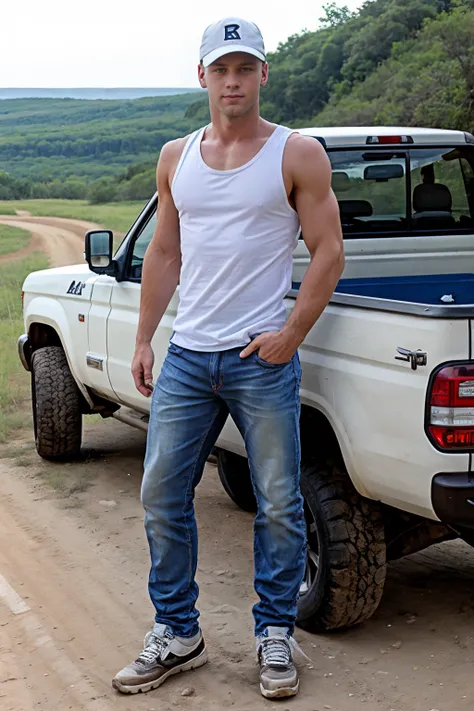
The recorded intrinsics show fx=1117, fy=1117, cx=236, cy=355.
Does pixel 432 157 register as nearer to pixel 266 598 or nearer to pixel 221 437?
pixel 221 437

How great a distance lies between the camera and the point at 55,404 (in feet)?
21.4

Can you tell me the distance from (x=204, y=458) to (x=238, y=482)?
6.59 ft

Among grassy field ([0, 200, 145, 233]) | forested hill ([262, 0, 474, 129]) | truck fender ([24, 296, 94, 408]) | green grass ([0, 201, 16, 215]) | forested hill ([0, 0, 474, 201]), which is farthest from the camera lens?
green grass ([0, 201, 16, 215])

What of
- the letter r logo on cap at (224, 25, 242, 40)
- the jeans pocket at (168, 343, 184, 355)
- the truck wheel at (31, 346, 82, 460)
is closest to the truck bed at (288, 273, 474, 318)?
the jeans pocket at (168, 343, 184, 355)

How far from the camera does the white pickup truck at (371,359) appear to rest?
3379 millimetres

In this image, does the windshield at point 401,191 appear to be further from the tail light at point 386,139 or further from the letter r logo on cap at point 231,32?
the letter r logo on cap at point 231,32

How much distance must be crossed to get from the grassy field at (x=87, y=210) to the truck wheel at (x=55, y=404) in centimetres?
2723

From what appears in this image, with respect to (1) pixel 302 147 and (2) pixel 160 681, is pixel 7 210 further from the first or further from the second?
(1) pixel 302 147

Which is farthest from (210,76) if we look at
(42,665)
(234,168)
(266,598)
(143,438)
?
(143,438)

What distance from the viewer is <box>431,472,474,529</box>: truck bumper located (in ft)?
11.0

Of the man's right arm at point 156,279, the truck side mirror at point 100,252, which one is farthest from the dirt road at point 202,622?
the truck side mirror at point 100,252

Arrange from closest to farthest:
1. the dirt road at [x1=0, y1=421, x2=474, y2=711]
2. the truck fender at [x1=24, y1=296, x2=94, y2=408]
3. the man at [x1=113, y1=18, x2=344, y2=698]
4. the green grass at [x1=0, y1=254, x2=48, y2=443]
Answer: the man at [x1=113, y1=18, x2=344, y2=698] → the dirt road at [x1=0, y1=421, x2=474, y2=711] → the truck fender at [x1=24, y1=296, x2=94, y2=408] → the green grass at [x1=0, y1=254, x2=48, y2=443]

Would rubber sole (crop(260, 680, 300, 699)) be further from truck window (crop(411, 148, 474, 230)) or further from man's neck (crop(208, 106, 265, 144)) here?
truck window (crop(411, 148, 474, 230))

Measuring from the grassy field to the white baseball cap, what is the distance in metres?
30.4
